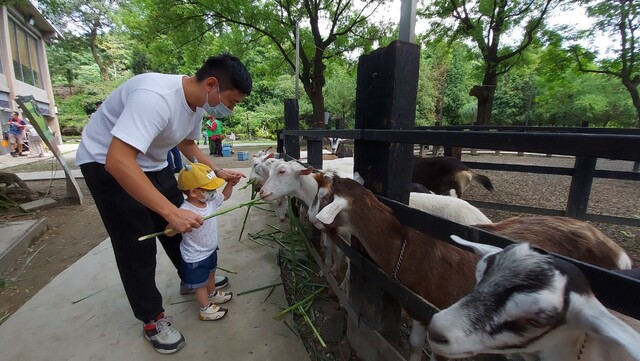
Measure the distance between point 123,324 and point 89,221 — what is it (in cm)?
344

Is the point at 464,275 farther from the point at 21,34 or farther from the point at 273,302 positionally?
the point at 21,34

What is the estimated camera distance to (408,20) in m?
1.52

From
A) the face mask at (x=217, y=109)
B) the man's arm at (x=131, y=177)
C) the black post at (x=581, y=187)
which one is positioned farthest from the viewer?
the black post at (x=581, y=187)

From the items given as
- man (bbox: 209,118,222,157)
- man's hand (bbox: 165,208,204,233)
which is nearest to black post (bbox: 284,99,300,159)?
man's hand (bbox: 165,208,204,233)

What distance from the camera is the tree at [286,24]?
40.1 feet

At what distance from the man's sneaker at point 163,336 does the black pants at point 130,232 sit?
0.06 metres

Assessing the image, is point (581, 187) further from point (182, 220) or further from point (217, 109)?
point (182, 220)

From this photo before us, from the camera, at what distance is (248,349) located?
2.05 metres

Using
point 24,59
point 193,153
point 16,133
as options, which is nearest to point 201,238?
point 193,153

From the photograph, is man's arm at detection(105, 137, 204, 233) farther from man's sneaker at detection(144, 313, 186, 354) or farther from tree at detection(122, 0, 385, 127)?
tree at detection(122, 0, 385, 127)

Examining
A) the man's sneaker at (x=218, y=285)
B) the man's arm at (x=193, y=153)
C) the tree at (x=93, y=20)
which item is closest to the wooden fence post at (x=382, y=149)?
the man's arm at (x=193, y=153)

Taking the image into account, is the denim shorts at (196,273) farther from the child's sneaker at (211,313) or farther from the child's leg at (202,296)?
the child's sneaker at (211,313)

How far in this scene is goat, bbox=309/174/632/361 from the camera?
62.4 inches

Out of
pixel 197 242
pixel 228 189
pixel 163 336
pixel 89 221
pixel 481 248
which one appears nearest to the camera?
pixel 481 248
